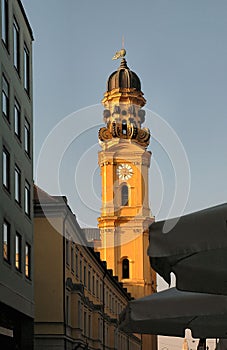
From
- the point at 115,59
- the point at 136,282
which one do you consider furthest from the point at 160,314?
the point at 115,59

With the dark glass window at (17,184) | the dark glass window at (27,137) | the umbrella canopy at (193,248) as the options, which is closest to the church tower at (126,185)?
the dark glass window at (27,137)

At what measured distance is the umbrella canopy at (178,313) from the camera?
9.86 metres

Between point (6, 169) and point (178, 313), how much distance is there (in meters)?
18.9

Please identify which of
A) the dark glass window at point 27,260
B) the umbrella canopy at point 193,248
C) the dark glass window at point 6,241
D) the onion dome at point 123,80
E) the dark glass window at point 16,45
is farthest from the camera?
the onion dome at point 123,80

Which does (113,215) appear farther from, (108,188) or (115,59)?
(115,59)

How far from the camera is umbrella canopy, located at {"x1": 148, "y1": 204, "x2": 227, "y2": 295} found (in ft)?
20.4

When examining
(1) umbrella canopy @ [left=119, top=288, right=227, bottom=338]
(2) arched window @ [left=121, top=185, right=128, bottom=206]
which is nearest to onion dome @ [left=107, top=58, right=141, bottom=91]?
(2) arched window @ [left=121, top=185, right=128, bottom=206]

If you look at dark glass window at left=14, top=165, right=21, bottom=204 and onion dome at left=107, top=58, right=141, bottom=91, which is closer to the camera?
dark glass window at left=14, top=165, right=21, bottom=204

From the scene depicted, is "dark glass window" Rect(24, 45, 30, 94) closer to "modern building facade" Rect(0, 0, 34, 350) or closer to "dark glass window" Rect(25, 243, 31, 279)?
"modern building facade" Rect(0, 0, 34, 350)

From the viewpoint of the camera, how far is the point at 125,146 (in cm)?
9444

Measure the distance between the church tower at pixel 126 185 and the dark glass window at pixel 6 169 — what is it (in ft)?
196

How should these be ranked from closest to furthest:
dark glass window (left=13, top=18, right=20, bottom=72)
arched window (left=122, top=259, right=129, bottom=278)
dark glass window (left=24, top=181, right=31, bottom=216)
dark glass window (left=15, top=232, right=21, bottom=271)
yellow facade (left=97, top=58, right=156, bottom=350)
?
dark glass window (left=15, top=232, right=21, bottom=271)
dark glass window (left=13, top=18, right=20, bottom=72)
dark glass window (left=24, top=181, right=31, bottom=216)
yellow facade (left=97, top=58, right=156, bottom=350)
arched window (left=122, top=259, right=129, bottom=278)

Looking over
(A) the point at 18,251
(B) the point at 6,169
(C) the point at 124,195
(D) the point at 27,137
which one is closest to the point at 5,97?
(B) the point at 6,169

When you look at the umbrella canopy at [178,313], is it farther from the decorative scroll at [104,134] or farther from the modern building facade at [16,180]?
the decorative scroll at [104,134]
